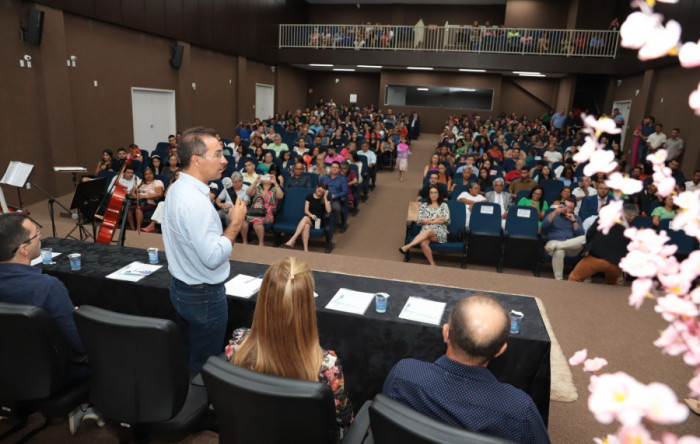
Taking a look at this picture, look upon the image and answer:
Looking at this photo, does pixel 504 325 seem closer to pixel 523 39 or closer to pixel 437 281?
pixel 437 281

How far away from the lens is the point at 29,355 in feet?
6.41

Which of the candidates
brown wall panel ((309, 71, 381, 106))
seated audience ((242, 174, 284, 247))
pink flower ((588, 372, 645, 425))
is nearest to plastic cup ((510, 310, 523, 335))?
pink flower ((588, 372, 645, 425))

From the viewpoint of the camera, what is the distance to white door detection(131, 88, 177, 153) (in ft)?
34.2

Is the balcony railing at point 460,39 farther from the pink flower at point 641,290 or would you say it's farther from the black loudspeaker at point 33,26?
the pink flower at point 641,290

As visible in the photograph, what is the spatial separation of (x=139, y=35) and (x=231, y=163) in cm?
421

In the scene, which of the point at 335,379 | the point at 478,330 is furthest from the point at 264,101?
the point at 478,330

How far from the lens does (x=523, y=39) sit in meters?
15.3

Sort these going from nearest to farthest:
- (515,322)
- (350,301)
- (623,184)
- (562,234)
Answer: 1. (623,184)
2. (515,322)
3. (350,301)
4. (562,234)

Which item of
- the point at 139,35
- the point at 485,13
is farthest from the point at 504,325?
the point at 485,13

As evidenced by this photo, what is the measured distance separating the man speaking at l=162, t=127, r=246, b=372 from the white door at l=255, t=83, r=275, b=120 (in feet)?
48.0

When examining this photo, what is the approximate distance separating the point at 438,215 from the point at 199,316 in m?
3.94

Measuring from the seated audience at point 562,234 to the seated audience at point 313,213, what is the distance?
2.80m

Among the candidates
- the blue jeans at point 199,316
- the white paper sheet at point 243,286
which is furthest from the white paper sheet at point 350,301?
the blue jeans at point 199,316

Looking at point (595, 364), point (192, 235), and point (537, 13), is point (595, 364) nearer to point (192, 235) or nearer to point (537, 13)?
point (192, 235)
